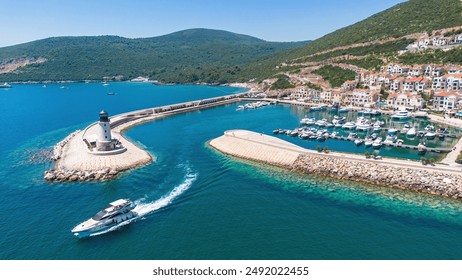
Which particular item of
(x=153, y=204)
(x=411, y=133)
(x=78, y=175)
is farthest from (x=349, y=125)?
(x=78, y=175)

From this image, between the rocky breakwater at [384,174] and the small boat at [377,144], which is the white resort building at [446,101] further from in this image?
the rocky breakwater at [384,174]

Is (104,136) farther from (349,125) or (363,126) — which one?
(363,126)

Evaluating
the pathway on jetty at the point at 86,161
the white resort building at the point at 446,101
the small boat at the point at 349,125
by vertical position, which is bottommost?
the small boat at the point at 349,125

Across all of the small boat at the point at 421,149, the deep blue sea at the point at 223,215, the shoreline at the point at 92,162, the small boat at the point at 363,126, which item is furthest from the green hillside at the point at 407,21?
the deep blue sea at the point at 223,215

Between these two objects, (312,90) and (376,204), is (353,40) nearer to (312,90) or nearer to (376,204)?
(312,90)

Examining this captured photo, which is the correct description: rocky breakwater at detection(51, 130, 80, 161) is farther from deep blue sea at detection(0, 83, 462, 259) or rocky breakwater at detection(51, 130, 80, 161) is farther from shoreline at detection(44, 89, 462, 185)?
deep blue sea at detection(0, 83, 462, 259)

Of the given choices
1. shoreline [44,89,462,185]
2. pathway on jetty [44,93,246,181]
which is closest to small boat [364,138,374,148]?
shoreline [44,89,462,185]
